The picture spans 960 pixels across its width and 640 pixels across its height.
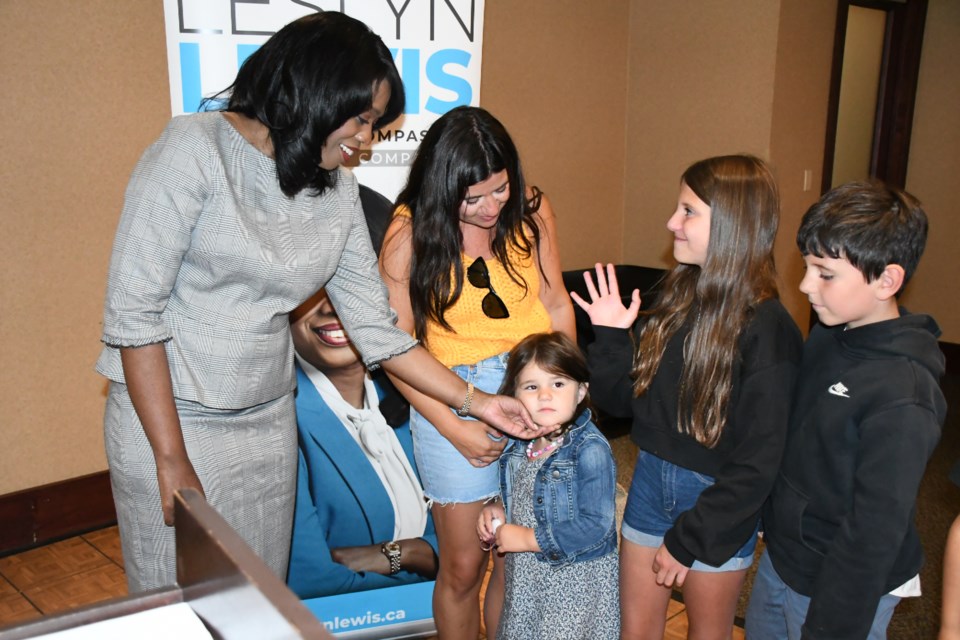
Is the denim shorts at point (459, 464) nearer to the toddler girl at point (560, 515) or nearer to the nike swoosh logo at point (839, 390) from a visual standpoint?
the toddler girl at point (560, 515)

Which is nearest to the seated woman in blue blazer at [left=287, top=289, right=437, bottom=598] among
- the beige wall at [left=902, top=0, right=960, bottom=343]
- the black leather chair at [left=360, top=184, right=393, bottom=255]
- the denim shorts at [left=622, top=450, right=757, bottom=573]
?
the black leather chair at [left=360, top=184, right=393, bottom=255]

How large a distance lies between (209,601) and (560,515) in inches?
39.2

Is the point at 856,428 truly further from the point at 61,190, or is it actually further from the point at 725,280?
the point at 61,190

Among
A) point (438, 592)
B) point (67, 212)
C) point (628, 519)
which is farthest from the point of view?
point (67, 212)

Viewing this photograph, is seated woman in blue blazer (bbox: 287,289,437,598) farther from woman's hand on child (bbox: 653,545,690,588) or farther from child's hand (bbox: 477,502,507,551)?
woman's hand on child (bbox: 653,545,690,588)

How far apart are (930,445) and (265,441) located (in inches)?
47.6

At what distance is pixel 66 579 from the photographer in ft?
9.67

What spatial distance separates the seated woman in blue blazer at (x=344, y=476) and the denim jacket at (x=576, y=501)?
650 mm

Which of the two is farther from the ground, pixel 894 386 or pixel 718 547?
pixel 894 386

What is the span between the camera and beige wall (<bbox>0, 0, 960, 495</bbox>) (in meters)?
2.94

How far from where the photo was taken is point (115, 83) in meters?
3.04

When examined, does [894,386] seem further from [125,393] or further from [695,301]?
[125,393]

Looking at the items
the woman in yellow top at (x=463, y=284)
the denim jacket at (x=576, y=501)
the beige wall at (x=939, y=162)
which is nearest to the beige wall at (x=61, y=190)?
the woman in yellow top at (x=463, y=284)

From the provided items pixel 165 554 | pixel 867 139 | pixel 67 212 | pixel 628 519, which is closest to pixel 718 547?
pixel 628 519
